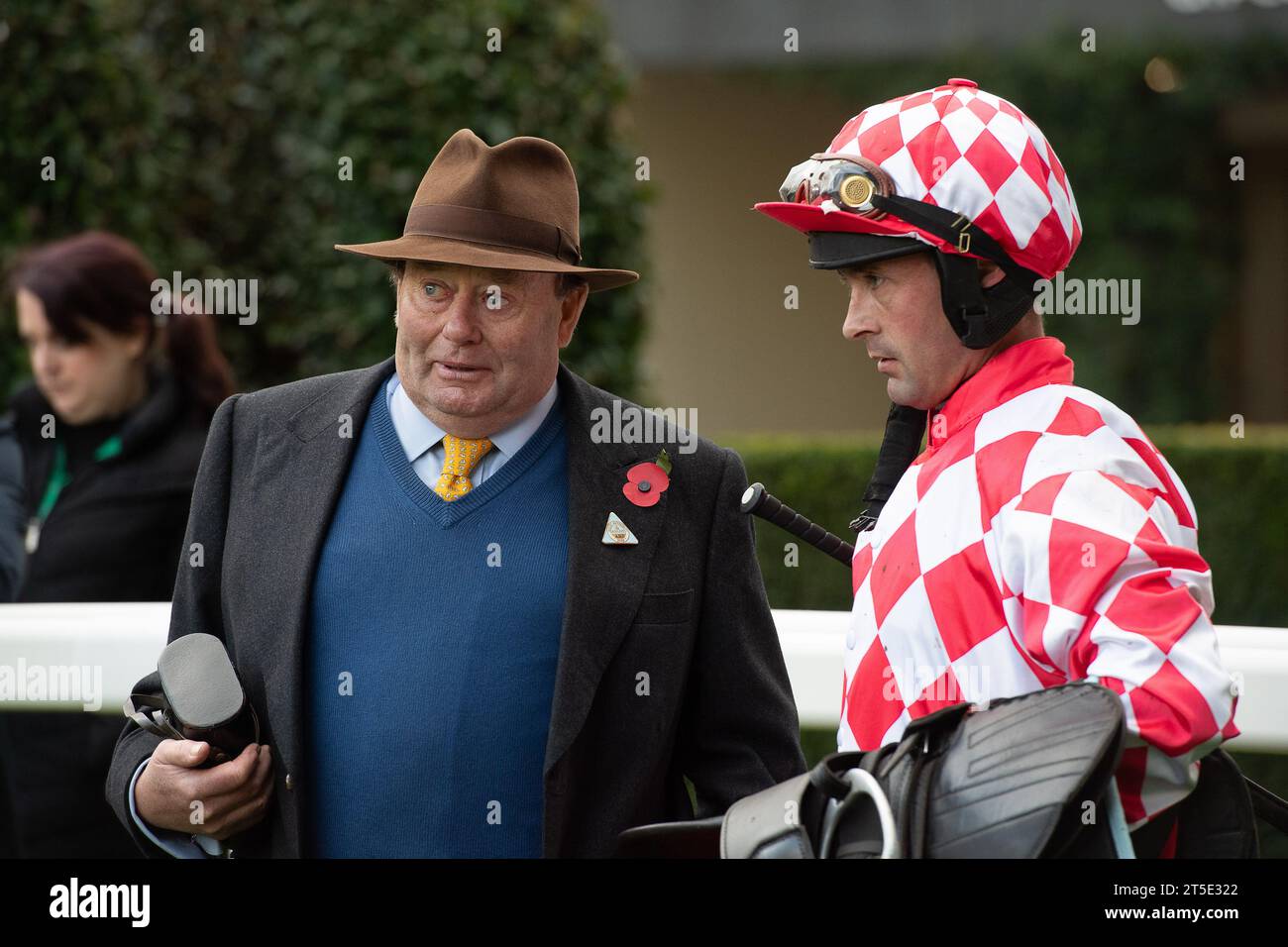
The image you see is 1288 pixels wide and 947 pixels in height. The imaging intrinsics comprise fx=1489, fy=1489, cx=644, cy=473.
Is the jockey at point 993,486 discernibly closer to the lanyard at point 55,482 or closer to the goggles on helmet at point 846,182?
the goggles on helmet at point 846,182

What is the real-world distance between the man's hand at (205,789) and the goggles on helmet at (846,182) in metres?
1.05

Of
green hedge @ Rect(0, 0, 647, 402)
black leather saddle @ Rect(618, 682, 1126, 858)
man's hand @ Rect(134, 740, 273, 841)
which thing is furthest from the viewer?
green hedge @ Rect(0, 0, 647, 402)

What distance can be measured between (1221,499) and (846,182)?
4206mm

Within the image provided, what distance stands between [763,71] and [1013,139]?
27.5 ft

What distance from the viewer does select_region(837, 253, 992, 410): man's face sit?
182 cm

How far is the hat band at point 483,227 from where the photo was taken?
2156 mm

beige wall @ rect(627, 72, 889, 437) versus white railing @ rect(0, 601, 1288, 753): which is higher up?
beige wall @ rect(627, 72, 889, 437)

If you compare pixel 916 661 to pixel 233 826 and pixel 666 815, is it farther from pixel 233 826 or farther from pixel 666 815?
pixel 233 826

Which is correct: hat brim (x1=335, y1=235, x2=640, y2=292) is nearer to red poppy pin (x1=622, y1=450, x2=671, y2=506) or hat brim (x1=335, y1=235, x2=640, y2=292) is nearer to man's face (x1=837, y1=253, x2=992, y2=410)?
red poppy pin (x1=622, y1=450, x2=671, y2=506)

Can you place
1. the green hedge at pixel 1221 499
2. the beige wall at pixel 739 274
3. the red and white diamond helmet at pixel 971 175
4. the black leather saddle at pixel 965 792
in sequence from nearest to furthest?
the black leather saddle at pixel 965 792
the red and white diamond helmet at pixel 971 175
the green hedge at pixel 1221 499
the beige wall at pixel 739 274

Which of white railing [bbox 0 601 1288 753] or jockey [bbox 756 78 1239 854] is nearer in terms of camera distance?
jockey [bbox 756 78 1239 854]

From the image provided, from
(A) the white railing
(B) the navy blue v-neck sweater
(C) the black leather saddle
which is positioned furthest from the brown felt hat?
(C) the black leather saddle

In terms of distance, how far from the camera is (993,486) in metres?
1.67

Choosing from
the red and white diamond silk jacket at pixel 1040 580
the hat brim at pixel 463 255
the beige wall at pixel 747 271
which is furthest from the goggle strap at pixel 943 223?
the beige wall at pixel 747 271
